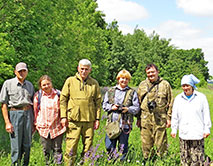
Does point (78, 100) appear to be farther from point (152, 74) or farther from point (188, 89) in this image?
point (188, 89)

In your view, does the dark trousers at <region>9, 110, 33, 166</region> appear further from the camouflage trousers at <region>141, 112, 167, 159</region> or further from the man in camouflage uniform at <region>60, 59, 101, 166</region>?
the camouflage trousers at <region>141, 112, 167, 159</region>

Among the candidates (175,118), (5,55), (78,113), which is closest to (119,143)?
(78,113)

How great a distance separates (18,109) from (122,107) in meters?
1.84

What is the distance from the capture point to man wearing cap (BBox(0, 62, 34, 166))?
4609 mm

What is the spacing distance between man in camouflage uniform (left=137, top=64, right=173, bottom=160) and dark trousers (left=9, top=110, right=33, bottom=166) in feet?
7.12

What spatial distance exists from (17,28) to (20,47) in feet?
2.85

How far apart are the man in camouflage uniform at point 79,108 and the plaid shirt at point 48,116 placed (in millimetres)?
140

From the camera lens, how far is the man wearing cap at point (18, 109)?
15.1 feet

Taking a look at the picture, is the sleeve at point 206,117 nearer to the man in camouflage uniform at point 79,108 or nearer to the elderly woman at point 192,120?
the elderly woman at point 192,120

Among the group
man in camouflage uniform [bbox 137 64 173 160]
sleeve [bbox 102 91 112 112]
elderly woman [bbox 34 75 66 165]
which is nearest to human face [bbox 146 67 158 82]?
man in camouflage uniform [bbox 137 64 173 160]

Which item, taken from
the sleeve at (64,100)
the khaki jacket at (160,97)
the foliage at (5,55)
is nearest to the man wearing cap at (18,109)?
the sleeve at (64,100)

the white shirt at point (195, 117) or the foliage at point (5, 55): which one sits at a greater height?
the foliage at point (5, 55)

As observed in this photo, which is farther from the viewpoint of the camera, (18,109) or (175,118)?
(175,118)

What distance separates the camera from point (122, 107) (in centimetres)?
500
